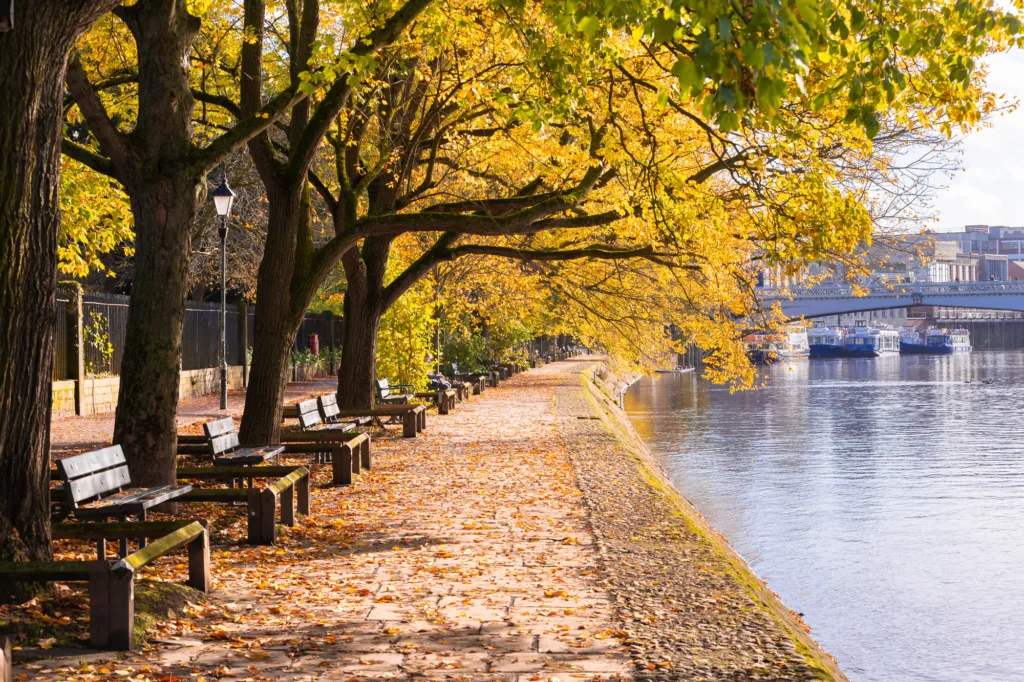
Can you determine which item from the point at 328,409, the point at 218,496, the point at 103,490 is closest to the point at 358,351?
the point at 328,409

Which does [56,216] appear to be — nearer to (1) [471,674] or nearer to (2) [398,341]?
(1) [471,674]

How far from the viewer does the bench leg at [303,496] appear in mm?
10891

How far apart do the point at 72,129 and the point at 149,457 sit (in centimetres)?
2158

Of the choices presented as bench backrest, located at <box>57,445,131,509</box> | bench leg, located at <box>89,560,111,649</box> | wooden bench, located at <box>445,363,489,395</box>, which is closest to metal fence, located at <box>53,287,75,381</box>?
wooden bench, located at <box>445,363,489,395</box>

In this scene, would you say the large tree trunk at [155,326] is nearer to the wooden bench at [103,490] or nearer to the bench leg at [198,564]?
the wooden bench at [103,490]

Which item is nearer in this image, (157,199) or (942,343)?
(157,199)

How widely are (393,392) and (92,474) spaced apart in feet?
58.2

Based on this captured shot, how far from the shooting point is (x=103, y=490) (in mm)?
8773

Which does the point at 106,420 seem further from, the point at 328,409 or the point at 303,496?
the point at 303,496

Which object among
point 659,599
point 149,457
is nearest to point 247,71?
point 149,457

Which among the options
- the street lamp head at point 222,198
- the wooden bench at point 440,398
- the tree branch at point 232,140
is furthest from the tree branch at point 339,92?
the wooden bench at point 440,398

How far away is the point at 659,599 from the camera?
25.0 feet

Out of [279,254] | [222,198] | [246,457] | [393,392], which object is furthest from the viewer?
[393,392]

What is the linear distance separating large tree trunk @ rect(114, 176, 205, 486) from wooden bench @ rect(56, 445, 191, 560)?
1.32m
